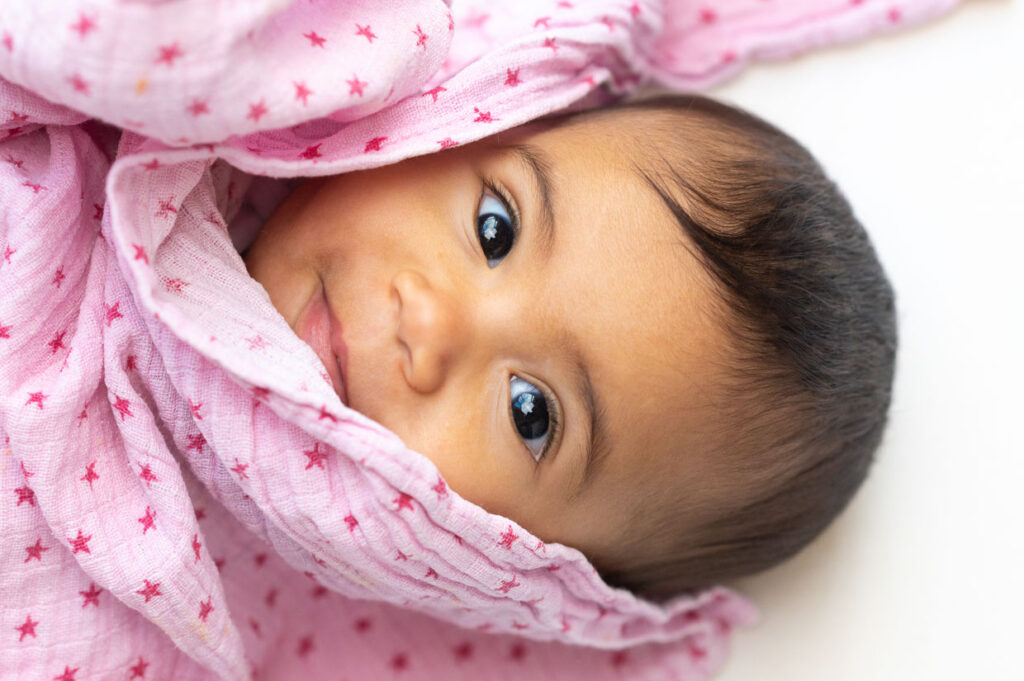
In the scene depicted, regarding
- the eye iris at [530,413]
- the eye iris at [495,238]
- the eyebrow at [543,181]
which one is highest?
the eyebrow at [543,181]

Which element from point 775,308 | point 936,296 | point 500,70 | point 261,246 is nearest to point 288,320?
point 261,246

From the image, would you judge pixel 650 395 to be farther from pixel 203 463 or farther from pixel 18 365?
pixel 18 365

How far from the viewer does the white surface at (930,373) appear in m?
1.32

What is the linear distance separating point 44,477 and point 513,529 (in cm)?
50

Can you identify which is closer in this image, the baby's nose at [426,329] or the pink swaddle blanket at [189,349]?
the pink swaddle blanket at [189,349]

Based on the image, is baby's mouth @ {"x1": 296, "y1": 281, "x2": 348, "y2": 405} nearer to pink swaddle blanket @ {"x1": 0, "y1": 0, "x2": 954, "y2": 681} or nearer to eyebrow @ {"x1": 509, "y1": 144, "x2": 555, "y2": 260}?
pink swaddle blanket @ {"x1": 0, "y1": 0, "x2": 954, "y2": 681}

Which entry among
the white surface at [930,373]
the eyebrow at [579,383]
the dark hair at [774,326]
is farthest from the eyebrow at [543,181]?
the white surface at [930,373]

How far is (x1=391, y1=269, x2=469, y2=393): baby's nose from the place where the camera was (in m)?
1.03

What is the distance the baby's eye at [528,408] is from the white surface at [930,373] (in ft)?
1.76

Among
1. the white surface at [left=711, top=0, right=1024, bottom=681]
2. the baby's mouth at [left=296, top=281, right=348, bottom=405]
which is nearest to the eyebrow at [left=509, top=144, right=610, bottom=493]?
the baby's mouth at [left=296, top=281, right=348, bottom=405]

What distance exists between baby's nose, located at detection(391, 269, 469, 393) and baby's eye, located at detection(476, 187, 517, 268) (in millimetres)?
81

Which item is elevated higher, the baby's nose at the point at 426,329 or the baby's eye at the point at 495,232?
the baby's eye at the point at 495,232

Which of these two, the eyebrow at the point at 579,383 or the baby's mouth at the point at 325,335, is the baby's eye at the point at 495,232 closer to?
the eyebrow at the point at 579,383

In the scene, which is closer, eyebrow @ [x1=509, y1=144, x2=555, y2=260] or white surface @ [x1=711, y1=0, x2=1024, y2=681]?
eyebrow @ [x1=509, y1=144, x2=555, y2=260]
